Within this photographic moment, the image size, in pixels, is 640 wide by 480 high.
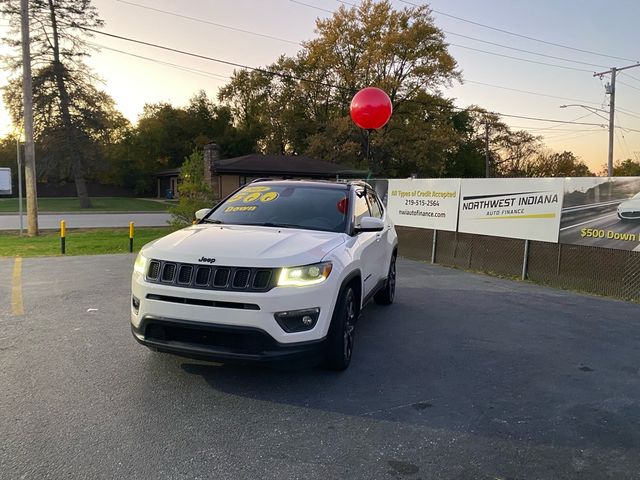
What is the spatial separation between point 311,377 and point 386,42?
39.7m

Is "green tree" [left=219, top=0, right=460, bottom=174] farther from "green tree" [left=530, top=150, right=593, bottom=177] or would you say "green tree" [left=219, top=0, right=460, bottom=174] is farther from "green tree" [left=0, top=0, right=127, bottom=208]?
"green tree" [left=530, top=150, right=593, bottom=177]

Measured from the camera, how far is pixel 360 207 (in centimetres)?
567

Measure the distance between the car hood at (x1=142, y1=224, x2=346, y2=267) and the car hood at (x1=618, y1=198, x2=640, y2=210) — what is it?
5.83m

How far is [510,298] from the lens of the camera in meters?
7.91

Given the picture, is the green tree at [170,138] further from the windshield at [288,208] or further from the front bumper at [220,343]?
the front bumper at [220,343]

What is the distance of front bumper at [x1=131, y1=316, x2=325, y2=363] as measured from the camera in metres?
3.67

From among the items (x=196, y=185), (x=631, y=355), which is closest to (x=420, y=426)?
(x=631, y=355)

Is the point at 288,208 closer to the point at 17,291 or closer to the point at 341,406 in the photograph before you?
the point at 341,406

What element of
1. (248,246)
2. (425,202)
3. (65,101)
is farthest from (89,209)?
(248,246)

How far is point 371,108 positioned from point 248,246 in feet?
31.9

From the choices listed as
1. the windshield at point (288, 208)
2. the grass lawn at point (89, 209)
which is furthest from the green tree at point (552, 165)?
the windshield at point (288, 208)

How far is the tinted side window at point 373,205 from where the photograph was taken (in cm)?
637

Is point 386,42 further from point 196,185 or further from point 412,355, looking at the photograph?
point 412,355

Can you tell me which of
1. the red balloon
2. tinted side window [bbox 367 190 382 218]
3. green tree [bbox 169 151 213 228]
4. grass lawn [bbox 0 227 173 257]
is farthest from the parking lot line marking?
the red balloon
